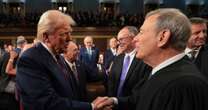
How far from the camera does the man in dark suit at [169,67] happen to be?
77.5 inches

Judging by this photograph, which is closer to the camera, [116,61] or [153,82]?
[153,82]

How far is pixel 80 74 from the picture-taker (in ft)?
12.7

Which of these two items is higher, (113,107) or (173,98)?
(173,98)

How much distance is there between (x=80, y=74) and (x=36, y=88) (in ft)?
3.03

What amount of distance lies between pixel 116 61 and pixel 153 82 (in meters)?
2.41

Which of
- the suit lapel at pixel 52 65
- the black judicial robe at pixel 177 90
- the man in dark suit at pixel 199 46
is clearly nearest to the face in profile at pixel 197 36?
the man in dark suit at pixel 199 46

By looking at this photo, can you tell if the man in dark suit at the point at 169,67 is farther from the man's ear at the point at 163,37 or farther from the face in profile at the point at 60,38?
the face in profile at the point at 60,38

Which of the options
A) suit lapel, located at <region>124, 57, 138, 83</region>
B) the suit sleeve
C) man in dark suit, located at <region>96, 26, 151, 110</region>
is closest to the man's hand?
the suit sleeve

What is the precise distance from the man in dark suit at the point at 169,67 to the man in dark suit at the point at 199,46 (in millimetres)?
1880

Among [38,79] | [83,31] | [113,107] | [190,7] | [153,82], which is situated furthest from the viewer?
[190,7]

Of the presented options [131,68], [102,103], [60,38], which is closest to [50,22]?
[60,38]

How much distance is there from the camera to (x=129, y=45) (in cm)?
440

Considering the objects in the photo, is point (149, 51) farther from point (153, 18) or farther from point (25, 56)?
point (25, 56)

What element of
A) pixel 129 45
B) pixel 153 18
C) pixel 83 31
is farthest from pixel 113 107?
pixel 83 31
